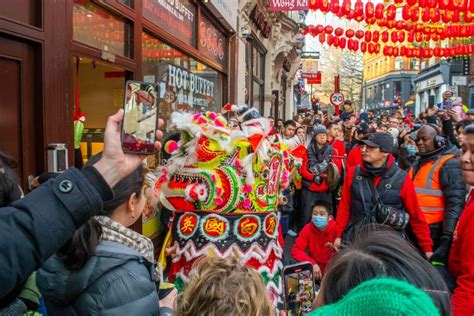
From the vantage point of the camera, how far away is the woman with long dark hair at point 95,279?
1.70 metres

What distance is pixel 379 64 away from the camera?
5947 cm

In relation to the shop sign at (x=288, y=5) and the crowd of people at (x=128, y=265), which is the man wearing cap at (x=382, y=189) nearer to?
the crowd of people at (x=128, y=265)

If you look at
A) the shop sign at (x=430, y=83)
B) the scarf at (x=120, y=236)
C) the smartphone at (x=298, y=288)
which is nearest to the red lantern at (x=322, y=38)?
the smartphone at (x=298, y=288)

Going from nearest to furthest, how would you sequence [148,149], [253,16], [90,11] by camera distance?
1. [148,149]
2. [90,11]
3. [253,16]

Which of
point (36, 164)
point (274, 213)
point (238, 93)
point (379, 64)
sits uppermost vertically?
point (379, 64)

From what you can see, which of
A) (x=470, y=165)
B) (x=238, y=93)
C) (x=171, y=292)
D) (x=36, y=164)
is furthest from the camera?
(x=238, y=93)

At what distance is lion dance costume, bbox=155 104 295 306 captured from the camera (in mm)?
3465

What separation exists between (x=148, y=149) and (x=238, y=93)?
9301 mm

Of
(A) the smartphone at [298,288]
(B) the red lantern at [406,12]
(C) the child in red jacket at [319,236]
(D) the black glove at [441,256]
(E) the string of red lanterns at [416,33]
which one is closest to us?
(A) the smartphone at [298,288]

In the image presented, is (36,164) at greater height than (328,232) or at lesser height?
greater

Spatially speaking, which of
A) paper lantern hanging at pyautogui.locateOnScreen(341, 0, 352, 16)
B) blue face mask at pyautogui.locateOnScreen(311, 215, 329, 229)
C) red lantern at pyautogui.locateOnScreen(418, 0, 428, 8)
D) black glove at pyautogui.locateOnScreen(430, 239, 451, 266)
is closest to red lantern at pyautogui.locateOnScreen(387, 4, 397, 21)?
paper lantern hanging at pyautogui.locateOnScreen(341, 0, 352, 16)

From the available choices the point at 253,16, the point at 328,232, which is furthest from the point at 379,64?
the point at 328,232

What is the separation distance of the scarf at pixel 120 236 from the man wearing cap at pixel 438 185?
290 centimetres

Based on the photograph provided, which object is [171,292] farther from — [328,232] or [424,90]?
[424,90]
